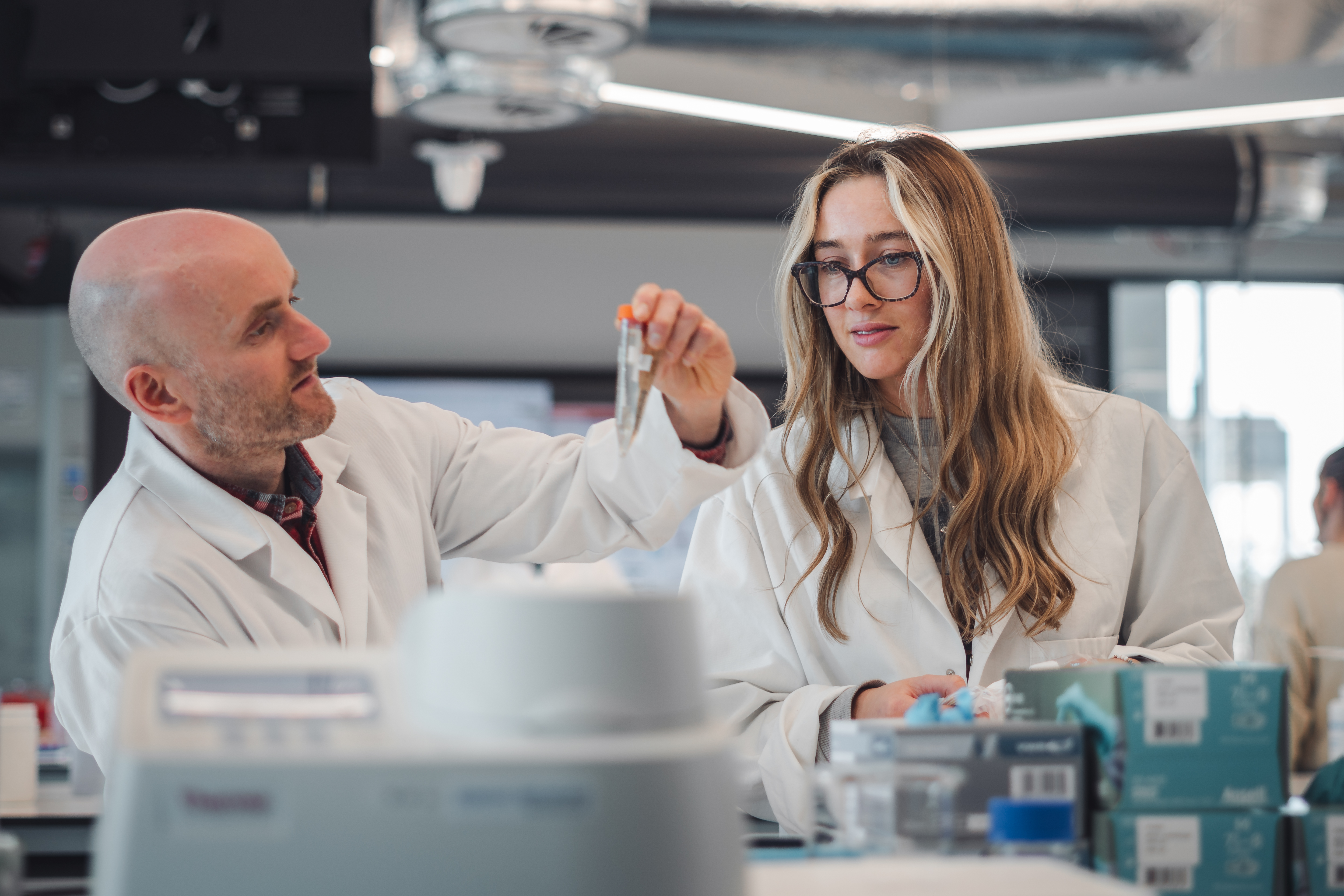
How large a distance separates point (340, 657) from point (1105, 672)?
0.59m

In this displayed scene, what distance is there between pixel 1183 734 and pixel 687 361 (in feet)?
2.10

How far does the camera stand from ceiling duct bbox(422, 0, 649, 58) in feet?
8.47

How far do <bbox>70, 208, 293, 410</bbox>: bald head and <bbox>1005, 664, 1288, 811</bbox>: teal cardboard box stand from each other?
114 cm

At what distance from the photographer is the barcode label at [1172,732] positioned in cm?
98

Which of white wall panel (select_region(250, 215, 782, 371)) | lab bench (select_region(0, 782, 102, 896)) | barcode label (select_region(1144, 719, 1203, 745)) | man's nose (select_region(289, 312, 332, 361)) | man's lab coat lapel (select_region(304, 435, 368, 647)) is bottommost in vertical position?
lab bench (select_region(0, 782, 102, 896))

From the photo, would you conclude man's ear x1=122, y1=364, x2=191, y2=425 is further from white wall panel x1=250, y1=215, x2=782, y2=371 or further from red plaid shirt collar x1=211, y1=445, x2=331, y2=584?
white wall panel x1=250, y1=215, x2=782, y2=371

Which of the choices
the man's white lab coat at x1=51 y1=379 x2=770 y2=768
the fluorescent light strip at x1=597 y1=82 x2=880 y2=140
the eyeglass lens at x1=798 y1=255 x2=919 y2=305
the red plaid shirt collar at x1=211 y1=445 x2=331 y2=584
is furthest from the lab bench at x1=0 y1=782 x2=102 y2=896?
the fluorescent light strip at x1=597 y1=82 x2=880 y2=140

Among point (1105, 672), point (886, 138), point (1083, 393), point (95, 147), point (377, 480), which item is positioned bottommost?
point (1105, 672)

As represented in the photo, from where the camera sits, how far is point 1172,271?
5953 mm

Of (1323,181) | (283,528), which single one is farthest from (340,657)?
(1323,181)

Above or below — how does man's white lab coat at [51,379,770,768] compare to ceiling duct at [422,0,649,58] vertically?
below

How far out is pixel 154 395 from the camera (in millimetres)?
1663

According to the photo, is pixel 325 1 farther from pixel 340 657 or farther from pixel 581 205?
pixel 340 657

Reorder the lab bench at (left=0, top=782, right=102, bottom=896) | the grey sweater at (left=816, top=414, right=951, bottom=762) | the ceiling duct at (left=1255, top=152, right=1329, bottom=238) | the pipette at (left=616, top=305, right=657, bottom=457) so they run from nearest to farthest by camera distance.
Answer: the pipette at (left=616, top=305, right=657, bottom=457) → the grey sweater at (left=816, top=414, right=951, bottom=762) → the lab bench at (left=0, top=782, right=102, bottom=896) → the ceiling duct at (left=1255, top=152, right=1329, bottom=238)
